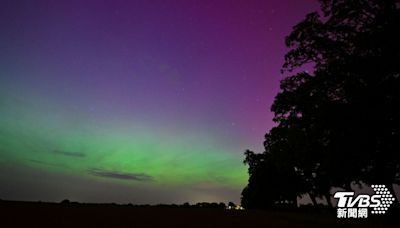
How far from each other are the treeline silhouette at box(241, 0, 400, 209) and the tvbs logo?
1257 mm

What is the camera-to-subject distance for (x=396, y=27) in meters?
20.2

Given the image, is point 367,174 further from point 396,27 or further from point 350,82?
point 396,27

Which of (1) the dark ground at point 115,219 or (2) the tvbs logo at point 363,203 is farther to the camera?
(2) the tvbs logo at point 363,203

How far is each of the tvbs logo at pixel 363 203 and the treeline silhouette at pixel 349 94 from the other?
1.26 meters

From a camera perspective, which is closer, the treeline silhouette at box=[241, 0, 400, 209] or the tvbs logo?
the treeline silhouette at box=[241, 0, 400, 209]

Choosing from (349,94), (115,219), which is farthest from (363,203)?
(115,219)

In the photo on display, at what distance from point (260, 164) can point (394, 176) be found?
3517cm

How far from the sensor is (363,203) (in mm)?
24875

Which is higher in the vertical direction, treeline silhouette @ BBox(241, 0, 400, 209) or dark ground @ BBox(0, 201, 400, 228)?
treeline silhouette @ BBox(241, 0, 400, 209)

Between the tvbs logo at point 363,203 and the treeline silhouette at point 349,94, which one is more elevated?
the treeline silhouette at point 349,94

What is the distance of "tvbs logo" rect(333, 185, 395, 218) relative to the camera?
25.0 m

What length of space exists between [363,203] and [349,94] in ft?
26.6

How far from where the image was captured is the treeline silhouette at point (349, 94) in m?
20.9

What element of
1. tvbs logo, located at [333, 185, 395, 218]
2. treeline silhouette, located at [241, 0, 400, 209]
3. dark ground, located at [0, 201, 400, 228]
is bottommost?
dark ground, located at [0, 201, 400, 228]
